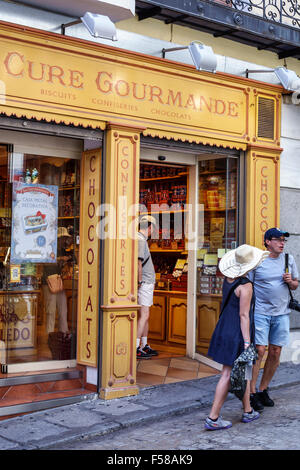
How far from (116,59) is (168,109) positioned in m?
0.94

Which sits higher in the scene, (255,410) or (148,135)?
(148,135)

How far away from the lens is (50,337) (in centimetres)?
769

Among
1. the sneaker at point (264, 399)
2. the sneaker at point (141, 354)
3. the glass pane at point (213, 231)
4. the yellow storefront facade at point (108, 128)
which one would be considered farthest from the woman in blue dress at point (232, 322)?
the sneaker at point (141, 354)

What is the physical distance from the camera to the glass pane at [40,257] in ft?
24.5

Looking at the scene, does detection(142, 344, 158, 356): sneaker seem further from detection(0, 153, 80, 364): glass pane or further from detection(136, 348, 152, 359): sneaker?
detection(0, 153, 80, 364): glass pane

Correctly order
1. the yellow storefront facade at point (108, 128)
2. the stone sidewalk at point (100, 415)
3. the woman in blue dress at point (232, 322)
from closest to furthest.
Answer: the stone sidewalk at point (100, 415)
the woman in blue dress at point (232, 322)
the yellow storefront facade at point (108, 128)

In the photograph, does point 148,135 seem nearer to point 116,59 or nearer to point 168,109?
point 168,109

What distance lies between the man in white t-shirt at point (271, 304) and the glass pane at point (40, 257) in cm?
227

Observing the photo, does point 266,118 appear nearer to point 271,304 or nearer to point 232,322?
point 271,304

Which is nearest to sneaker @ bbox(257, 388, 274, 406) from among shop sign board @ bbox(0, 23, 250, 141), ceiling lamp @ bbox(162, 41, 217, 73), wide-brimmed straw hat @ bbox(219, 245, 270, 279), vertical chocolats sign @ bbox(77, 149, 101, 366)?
wide-brimmed straw hat @ bbox(219, 245, 270, 279)

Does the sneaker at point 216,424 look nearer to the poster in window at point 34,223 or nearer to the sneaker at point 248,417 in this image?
the sneaker at point 248,417

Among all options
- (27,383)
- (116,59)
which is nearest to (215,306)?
(27,383)
